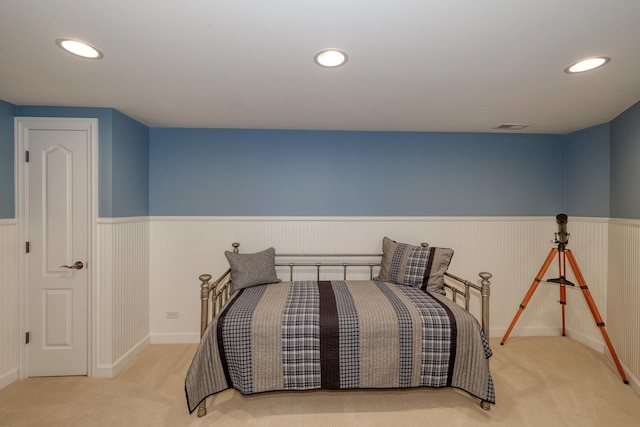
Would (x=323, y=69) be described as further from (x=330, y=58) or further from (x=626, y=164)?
(x=626, y=164)

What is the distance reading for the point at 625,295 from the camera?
8.18 feet

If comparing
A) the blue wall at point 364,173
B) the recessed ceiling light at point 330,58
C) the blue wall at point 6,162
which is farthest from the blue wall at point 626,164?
the blue wall at point 6,162

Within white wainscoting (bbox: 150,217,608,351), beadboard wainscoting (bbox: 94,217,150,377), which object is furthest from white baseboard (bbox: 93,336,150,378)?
white wainscoting (bbox: 150,217,608,351)

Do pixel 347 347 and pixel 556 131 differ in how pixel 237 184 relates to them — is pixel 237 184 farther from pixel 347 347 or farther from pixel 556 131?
pixel 556 131

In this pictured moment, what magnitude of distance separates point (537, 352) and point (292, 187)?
2855 millimetres

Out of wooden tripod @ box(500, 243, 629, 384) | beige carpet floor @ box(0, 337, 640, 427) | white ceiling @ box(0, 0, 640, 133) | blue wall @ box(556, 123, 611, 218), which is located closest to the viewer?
white ceiling @ box(0, 0, 640, 133)

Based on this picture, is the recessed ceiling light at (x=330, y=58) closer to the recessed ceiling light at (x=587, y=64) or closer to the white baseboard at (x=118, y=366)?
the recessed ceiling light at (x=587, y=64)

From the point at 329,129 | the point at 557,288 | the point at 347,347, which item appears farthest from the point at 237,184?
the point at 557,288

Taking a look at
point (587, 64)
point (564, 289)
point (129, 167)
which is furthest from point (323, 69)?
point (564, 289)

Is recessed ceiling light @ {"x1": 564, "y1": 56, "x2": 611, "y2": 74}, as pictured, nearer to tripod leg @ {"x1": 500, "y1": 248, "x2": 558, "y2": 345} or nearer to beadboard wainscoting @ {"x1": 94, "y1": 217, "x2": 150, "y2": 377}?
tripod leg @ {"x1": 500, "y1": 248, "x2": 558, "y2": 345}

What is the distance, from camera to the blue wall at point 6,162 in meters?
2.23

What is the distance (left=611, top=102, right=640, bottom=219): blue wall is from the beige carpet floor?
4.53ft

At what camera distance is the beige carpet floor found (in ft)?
6.35

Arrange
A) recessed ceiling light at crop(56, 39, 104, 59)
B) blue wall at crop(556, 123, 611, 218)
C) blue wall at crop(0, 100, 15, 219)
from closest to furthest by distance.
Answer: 1. recessed ceiling light at crop(56, 39, 104, 59)
2. blue wall at crop(0, 100, 15, 219)
3. blue wall at crop(556, 123, 611, 218)
